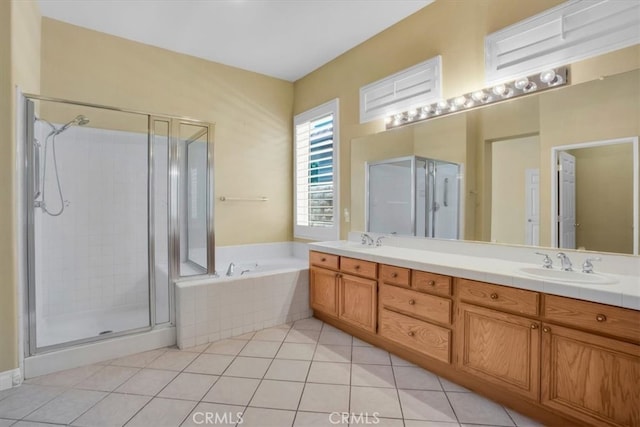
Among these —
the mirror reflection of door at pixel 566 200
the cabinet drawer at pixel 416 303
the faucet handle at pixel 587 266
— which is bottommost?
the cabinet drawer at pixel 416 303

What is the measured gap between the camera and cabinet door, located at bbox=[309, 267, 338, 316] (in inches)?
113

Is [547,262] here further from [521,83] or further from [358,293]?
[358,293]

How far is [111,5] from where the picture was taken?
2.66 meters

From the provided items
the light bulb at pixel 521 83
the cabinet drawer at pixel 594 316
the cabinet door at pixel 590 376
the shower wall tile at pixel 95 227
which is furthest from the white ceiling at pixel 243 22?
the cabinet door at pixel 590 376

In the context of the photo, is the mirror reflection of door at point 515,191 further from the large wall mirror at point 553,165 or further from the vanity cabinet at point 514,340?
the vanity cabinet at point 514,340

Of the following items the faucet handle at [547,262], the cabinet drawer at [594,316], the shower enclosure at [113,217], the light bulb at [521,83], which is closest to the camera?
the cabinet drawer at [594,316]

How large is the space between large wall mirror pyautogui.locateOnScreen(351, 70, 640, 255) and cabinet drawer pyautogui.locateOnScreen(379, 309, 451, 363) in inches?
30.2

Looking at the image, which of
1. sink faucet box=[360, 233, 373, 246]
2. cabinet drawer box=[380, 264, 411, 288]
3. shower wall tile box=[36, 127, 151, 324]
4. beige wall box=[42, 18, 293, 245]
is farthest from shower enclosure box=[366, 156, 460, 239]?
shower wall tile box=[36, 127, 151, 324]

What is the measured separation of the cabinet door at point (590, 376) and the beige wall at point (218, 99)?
10.4ft

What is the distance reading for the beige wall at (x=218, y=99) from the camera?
9.68 feet

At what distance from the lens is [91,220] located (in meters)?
3.09

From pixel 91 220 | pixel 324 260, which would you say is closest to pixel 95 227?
Answer: pixel 91 220

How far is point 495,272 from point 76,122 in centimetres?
365

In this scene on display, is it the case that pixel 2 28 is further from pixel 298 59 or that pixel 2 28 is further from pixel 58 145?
pixel 298 59
